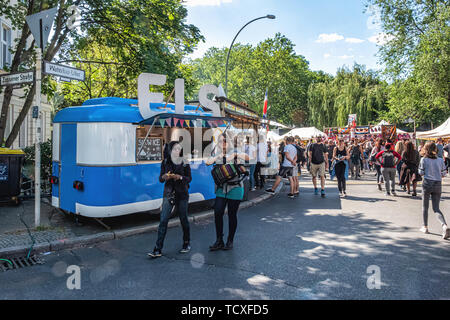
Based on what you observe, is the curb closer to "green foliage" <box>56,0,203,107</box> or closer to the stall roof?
the stall roof

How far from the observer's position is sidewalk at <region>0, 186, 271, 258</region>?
532 centimetres

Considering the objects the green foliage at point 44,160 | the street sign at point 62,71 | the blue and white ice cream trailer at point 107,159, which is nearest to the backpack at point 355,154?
the blue and white ice cream trailer at point 107,159

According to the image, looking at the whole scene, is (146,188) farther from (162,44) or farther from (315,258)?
(162,44)

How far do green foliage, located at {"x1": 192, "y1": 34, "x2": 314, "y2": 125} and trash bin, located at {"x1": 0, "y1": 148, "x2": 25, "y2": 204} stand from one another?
33.3 meters

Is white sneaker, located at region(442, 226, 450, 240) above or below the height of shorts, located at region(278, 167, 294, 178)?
below

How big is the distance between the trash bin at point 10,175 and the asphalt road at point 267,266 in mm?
4142

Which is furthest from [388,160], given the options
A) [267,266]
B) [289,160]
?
[267,266]

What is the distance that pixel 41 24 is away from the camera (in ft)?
20.2

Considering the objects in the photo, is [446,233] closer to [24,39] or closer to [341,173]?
[341,173]

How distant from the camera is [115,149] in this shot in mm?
6242

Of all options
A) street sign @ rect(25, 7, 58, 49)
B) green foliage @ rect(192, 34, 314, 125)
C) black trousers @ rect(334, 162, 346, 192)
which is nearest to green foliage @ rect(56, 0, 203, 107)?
street sign @ rect(25, 7, 58, 49)

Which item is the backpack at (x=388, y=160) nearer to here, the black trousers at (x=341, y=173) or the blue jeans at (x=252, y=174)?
the black trousers at (x=341, y=173)

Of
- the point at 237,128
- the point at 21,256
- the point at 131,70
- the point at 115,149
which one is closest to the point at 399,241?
the point at 115,149
